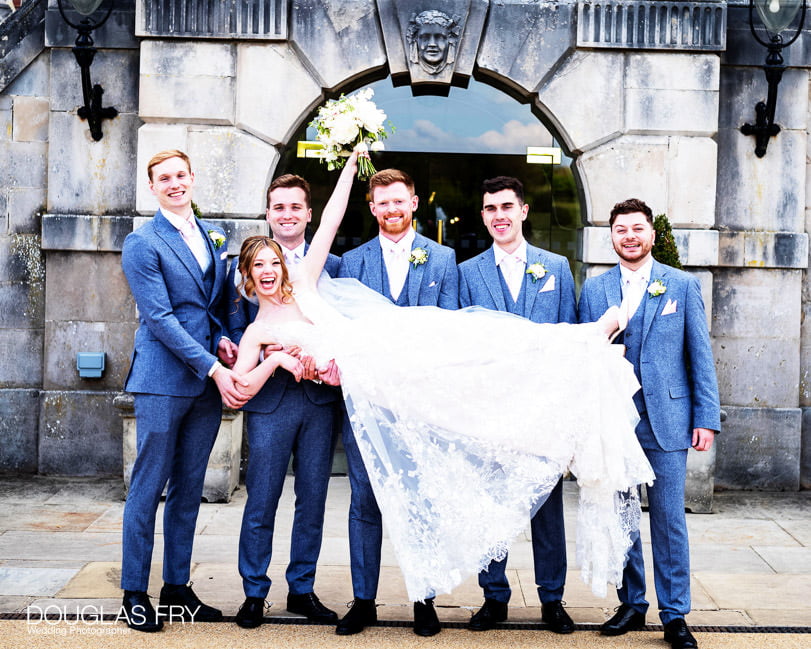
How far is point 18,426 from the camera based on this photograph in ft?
26.3

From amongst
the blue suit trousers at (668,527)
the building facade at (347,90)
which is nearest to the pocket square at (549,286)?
the blue suit trousers at (668,527)

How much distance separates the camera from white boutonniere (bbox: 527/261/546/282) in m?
4.71

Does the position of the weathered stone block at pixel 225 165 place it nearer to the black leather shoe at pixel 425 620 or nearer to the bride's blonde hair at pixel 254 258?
the bride's blonde hair at pixel 254 258

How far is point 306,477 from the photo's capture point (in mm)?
4703

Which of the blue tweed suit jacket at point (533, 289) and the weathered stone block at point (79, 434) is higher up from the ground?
the blue tweed suit jacket at point (533, 289)

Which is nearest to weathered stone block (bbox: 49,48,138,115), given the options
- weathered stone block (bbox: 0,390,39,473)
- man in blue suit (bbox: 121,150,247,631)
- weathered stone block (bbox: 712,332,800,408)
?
weathered stone block (bbox: 0,390,39,473)

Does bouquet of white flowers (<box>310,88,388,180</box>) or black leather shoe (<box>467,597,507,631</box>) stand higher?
bouquet of white flowers (<box>310,88,388,180</box>)

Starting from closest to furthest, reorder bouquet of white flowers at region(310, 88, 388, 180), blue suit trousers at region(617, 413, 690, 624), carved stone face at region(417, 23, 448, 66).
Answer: blue suit trousers at region(617, 413, 690, 624) → bouquet of white flowers at region(310, 88, 388, 180) → carved stone face at region(417, 23, 448, 66)

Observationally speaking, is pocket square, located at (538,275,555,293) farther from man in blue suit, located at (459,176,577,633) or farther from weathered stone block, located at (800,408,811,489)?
weathered stone block, located at (800,408,811,489)

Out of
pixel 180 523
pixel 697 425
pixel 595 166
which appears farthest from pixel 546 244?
pixel 180 523

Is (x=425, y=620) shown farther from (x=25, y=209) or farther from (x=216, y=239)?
(x=25, y=209)

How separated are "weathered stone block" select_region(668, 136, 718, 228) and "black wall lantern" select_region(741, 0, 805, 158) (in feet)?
1.56

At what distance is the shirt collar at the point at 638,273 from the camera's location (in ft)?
15.3

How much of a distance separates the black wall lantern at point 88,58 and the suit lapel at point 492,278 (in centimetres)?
416
